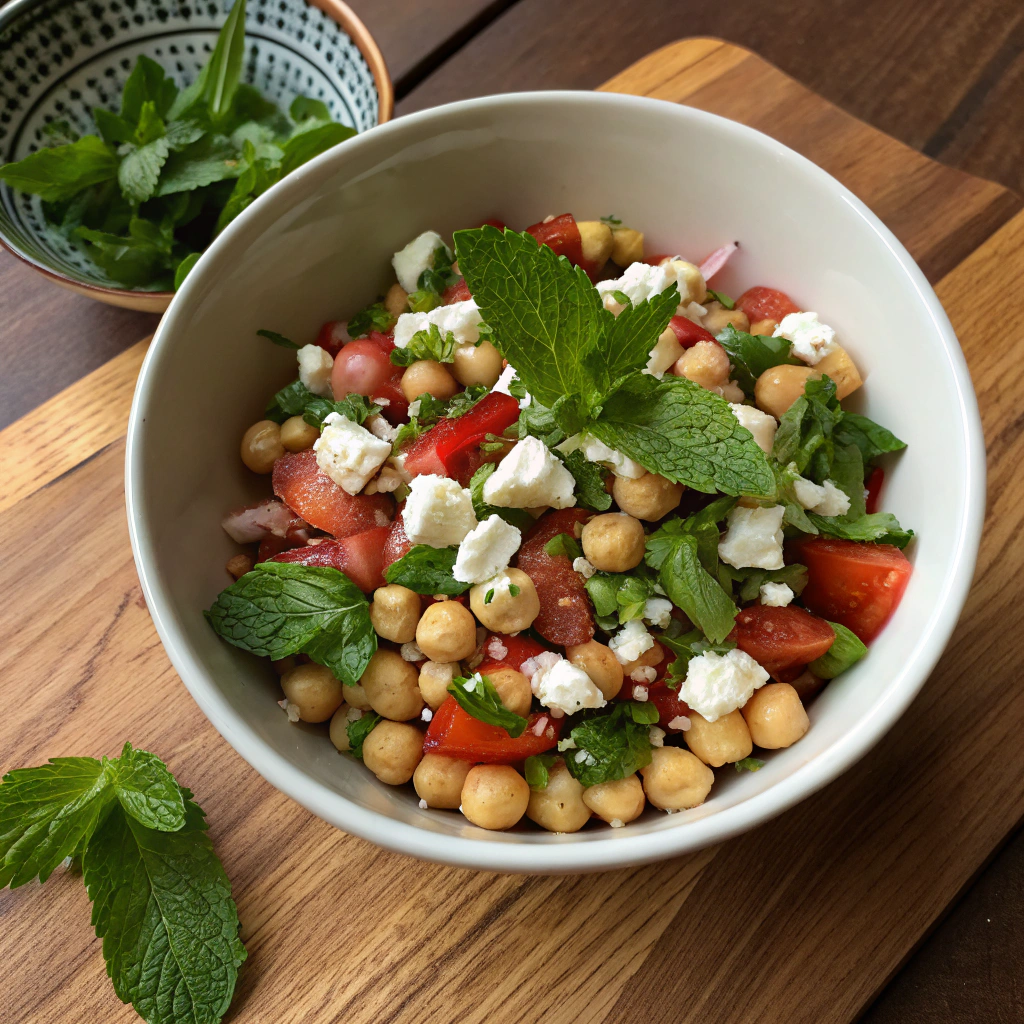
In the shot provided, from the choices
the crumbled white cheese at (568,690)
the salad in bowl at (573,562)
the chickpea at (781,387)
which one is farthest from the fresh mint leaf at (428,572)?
the chickpea at (781,387)

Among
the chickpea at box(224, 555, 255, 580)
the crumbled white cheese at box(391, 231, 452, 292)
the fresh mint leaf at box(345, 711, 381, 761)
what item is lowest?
the fresh mint leaf at box(345, 711, 381, 761)

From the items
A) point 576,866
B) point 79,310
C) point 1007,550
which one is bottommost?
point 1007,550

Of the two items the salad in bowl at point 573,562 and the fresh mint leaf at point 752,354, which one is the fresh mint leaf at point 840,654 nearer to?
the salad in bowl at point 573,562

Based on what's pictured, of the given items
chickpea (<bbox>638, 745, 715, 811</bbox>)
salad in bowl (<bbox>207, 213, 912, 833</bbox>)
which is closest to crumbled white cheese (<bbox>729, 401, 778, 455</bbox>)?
salad in bowl (<bbox>207, 213, 912, 833</bbox>)

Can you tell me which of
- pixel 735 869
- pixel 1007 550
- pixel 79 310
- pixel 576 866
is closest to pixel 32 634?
pixel 79 310

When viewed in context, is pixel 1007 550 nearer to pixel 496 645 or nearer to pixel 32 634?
pixel 496 645

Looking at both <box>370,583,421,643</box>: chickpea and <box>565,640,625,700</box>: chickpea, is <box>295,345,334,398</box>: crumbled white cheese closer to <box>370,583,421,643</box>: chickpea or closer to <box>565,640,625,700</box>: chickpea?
<box>370,583,421,643</box>: chickpea
